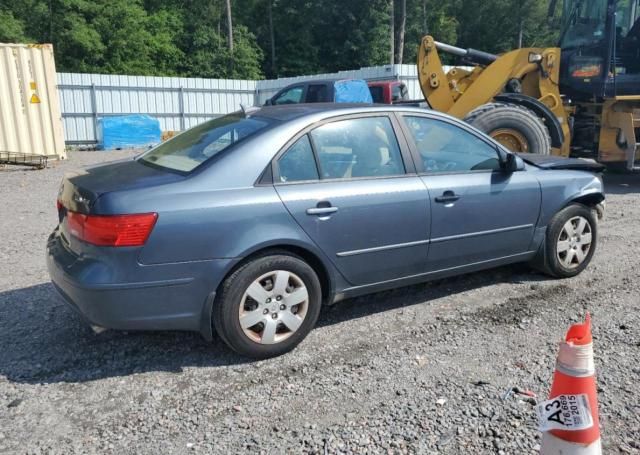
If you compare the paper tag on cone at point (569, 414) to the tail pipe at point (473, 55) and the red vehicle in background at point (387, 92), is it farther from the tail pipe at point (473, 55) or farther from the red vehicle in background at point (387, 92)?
the red vehicle in background at point (387, 92)

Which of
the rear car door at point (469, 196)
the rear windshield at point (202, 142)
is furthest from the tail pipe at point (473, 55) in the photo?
the rear windshield at point (202, 142)

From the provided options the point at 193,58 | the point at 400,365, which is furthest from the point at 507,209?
the point at 193,58

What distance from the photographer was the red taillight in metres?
3.21

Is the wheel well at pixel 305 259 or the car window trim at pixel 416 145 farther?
the car window trim at pixel 416 145

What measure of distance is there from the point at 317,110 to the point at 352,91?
35.3ft

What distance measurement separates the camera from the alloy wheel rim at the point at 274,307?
358 centimetres

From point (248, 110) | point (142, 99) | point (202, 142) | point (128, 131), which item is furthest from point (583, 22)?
point (142, 99)

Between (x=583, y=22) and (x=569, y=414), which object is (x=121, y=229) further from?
(x=583, y=22)

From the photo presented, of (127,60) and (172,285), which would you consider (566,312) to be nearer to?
(172,285)

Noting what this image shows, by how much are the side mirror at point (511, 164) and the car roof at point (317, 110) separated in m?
0.74

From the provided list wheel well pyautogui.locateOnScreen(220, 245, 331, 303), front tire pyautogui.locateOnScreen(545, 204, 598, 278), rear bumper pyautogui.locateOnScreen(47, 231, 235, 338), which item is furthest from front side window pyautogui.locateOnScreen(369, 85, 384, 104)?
rear bumper pyautogui.locateOnScreen(47, 231, 235, 338)

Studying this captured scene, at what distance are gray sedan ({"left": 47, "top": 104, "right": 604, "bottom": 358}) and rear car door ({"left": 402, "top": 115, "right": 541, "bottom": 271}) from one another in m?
0.01

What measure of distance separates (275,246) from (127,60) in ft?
119

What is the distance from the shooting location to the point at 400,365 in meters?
3.63
